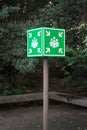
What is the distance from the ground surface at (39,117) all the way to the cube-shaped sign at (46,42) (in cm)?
217

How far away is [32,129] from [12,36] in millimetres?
2867

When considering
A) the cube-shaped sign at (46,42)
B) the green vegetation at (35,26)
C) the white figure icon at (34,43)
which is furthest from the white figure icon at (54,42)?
the green vegetation at (35,26)

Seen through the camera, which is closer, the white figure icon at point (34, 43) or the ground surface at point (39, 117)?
the white figure icon at point (34, 43)

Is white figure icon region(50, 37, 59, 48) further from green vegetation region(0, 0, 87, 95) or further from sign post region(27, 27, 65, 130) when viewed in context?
green vegetation region(0, 0, 87, 95)

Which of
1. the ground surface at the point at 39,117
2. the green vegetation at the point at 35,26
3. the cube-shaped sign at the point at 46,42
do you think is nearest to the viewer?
the cube-shaped sign at the point at 46,42

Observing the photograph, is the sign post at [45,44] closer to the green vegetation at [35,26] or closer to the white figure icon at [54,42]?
→ the white figure icon at [54,42]

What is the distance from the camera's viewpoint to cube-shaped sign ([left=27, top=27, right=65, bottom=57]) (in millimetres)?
3188

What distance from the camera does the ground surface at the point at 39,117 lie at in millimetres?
5047

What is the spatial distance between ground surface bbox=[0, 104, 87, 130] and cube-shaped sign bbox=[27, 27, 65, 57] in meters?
2.17

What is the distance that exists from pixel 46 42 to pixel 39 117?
3119mm

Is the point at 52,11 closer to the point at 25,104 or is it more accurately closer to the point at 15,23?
the point at 15,23

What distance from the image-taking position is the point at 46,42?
3.20 m

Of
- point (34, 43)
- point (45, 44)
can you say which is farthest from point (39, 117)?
point (45, 44)

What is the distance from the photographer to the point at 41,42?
10.5ft
